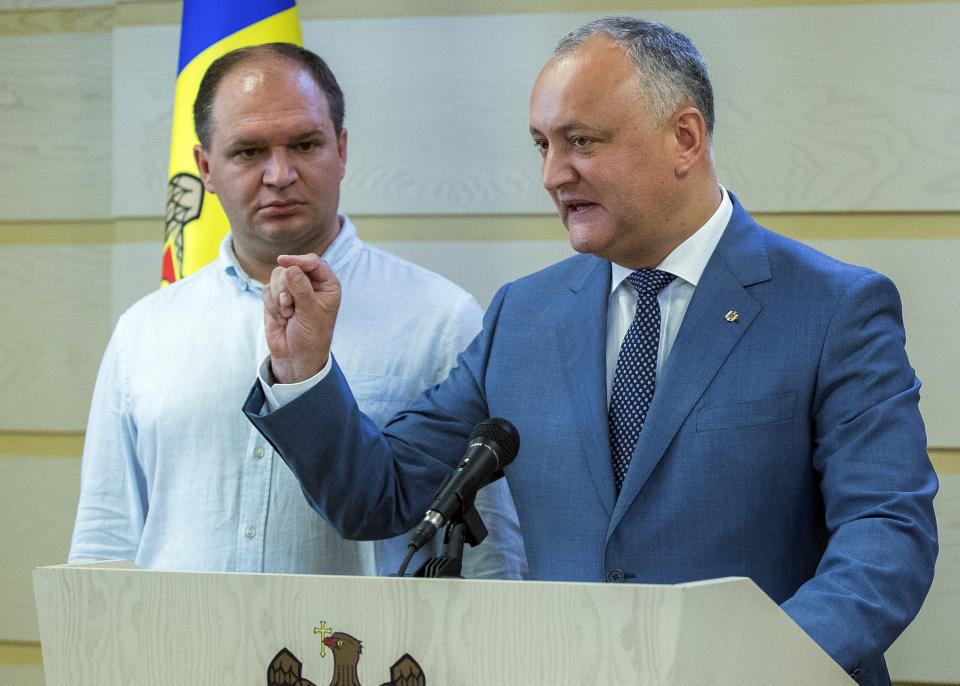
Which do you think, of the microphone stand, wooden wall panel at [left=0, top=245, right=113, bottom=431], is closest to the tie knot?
the microphone stand

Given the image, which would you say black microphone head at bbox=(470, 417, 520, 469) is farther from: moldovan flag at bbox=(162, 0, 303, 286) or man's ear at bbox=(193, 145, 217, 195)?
moldovan flag at bbox=(162, 0, 303, 286)

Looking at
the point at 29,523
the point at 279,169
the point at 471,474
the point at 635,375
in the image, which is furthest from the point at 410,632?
the point at 29,523

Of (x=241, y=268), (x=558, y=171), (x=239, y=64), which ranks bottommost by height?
(x=241, y=268)

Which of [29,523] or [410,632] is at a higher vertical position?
[410,632]

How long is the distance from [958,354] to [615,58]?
1.43m

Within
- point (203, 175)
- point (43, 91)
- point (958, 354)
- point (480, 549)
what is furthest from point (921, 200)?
point (43, 91)

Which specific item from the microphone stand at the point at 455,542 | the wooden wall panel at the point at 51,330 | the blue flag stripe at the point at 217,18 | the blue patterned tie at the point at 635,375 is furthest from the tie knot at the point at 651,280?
the wooden wall panel at the point at 51,330

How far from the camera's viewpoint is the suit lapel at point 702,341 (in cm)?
155

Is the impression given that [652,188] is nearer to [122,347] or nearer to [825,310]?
[825,310]

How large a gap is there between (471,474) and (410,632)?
223 mm

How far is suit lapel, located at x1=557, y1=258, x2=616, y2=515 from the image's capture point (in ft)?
5.29

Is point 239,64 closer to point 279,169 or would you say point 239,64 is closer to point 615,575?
point 279,169

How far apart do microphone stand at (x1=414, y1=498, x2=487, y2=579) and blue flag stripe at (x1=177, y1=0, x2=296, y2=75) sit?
1.66m

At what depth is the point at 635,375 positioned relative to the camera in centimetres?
165
